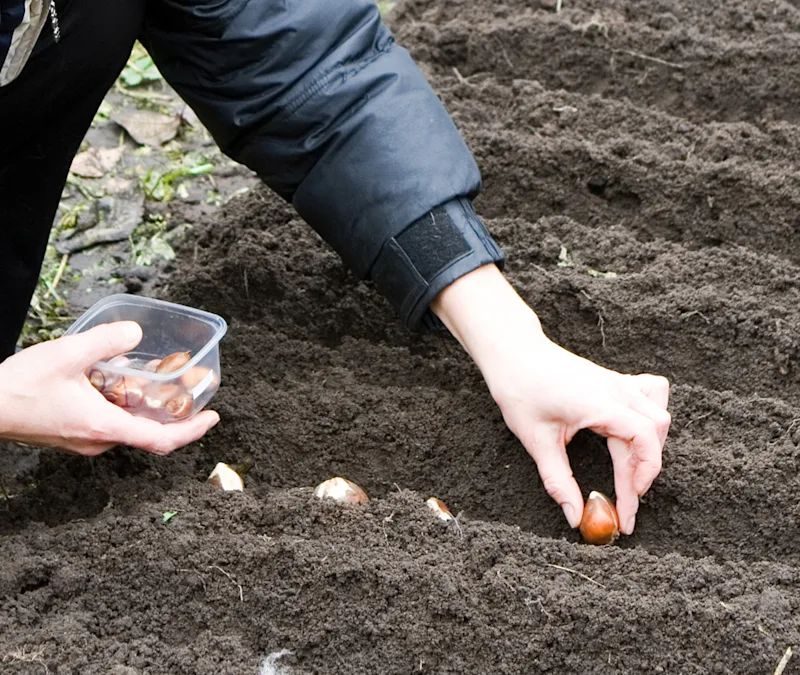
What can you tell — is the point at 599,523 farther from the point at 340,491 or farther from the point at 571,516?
the point at 340,491

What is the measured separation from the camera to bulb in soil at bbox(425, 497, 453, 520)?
1866 mm

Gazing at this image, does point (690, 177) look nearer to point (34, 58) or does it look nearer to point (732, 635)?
point (732, 635)

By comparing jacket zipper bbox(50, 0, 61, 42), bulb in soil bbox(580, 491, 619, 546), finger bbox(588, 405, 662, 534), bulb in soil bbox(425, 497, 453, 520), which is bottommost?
bulb in soil bbox(580, 491, 619, 546)

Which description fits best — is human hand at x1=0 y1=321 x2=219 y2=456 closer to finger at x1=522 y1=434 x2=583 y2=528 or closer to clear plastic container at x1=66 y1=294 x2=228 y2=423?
clear plastic container at x1=66 y1=294 x2=228 y2=423

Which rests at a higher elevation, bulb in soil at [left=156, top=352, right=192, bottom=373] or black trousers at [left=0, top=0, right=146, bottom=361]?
black trousers at [left=0, top=0, right=146, bottom=361]

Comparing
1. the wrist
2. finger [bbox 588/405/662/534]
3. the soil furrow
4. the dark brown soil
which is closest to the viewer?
the dark brown soil

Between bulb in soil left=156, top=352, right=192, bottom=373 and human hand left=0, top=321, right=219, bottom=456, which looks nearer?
human hand left=0, top=321, right=219, bottom=456

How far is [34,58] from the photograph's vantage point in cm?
191

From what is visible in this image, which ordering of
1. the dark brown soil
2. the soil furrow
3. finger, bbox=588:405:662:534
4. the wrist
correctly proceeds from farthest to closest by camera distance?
the soil furrow → the wrist → finger, bbox=588:405:662:534 → the dark brown soil

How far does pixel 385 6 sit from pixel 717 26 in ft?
3.92

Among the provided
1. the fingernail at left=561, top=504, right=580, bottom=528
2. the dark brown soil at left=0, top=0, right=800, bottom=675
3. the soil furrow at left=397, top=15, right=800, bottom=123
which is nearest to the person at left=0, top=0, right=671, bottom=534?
the fingernail at left=561, top=504, right=580, bottom=528

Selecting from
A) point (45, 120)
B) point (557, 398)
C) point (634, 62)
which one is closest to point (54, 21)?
point (45, 120)

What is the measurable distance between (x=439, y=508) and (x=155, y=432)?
50 centimetres

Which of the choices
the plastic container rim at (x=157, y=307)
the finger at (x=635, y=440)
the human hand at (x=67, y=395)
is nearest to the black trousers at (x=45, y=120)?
the plastic container rim at (x=157, y=307)
